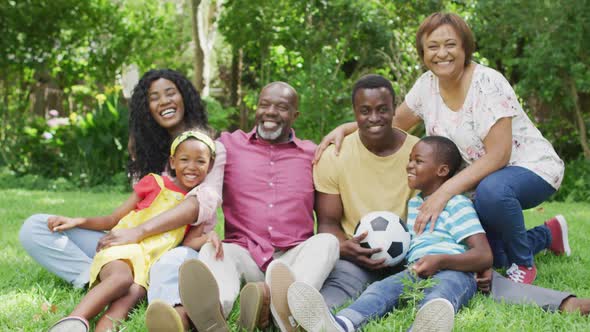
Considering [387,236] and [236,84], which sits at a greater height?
[387,236]

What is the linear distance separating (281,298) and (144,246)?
915 millimetres

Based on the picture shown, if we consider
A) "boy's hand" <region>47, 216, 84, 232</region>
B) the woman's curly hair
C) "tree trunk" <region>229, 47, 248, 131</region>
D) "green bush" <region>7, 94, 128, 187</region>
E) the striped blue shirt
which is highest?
the woman's curly hair

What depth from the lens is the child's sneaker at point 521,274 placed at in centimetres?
362

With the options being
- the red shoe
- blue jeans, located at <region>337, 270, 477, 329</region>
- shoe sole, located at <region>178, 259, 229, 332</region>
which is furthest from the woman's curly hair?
the red shoe

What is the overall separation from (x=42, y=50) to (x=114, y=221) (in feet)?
26.0

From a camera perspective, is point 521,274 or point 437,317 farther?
point 521,274

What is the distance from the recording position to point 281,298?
2.71m

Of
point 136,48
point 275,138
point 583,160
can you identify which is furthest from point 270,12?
point 275,138

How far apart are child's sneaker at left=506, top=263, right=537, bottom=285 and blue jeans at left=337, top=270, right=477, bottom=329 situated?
0.55m

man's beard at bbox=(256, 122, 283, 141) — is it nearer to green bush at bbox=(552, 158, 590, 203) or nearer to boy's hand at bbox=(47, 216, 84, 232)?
boy's hand at bbox=(47, 216, 84, 232)

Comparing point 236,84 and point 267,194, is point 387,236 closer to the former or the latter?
point 267,194

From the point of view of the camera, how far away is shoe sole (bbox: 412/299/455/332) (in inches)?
99.5

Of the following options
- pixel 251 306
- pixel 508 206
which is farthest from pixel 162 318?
pixel 508 206

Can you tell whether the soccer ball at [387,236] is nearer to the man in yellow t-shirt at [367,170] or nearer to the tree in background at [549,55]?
the man in yellow t-shirt at [367,170]
